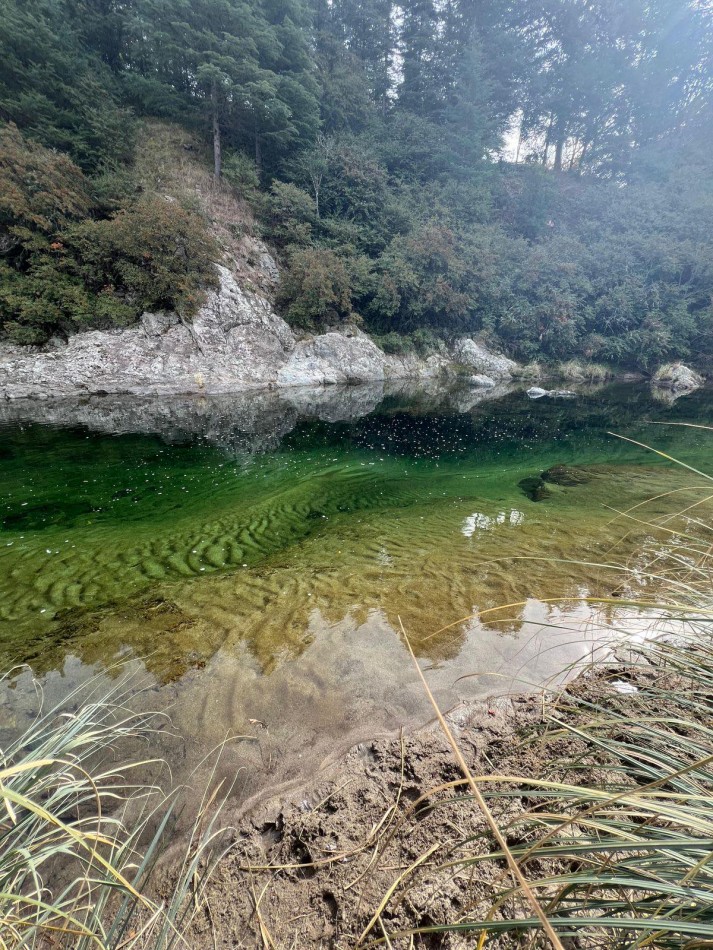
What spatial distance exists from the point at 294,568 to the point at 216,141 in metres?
27.8

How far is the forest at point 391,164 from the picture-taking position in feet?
54.4

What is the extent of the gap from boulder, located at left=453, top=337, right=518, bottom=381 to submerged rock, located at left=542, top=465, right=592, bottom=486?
20126 millimetres

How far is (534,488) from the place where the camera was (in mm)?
7594

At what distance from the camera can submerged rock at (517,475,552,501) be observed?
7.11 m

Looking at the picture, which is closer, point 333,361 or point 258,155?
point 333,361

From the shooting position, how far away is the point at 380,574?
14.4 ft

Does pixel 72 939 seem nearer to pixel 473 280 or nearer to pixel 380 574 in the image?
pixel 380 574

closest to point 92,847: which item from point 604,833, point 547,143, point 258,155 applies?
point 604,833

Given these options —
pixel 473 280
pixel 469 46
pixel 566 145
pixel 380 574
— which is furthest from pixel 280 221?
pixel 566 145

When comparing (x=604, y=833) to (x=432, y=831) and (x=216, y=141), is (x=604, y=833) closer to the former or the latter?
(x=432, y=831)

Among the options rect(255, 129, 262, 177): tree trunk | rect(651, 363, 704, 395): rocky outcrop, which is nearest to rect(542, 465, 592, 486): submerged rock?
rect(651, 363, 704, 395): rocky outcrop

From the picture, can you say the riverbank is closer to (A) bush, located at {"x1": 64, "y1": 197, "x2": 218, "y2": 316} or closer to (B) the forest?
(B) the forest

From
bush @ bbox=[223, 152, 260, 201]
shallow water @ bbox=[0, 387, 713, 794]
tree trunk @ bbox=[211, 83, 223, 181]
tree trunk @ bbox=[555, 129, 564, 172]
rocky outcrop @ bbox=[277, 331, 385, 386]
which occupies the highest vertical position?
tree trunk @ bbox=[555, 129, 564, 172]

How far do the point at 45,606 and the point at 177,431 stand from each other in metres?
7.85
